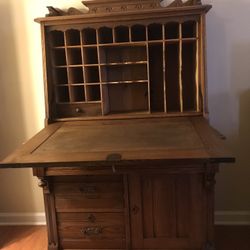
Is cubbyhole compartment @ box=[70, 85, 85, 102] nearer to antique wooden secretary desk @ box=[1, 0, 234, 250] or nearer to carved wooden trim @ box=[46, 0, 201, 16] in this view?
antique wooden secretary desk @ box=[1, 0, 234, 250]

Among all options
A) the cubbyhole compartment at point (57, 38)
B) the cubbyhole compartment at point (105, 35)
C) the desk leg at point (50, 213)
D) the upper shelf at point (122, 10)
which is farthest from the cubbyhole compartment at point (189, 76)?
the desk leg at point (50, 213)

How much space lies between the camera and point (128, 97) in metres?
2.22

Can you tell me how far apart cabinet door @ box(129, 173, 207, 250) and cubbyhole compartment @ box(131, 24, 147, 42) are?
37.6 inches

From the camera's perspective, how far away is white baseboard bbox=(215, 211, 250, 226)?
7.87 feet

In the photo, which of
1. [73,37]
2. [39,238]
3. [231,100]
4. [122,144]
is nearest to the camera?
[122,144]

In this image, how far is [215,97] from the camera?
7.39 feet

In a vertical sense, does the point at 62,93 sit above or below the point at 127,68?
below

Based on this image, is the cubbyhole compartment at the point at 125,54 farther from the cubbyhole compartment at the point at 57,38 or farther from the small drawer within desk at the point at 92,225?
the small drawer within desk at the point at 92,225

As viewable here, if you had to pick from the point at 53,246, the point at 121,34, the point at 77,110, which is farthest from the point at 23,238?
the point at 121,34

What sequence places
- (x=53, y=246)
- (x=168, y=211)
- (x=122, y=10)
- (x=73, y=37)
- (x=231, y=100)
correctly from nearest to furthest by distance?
1. (x=168, y=211)
2. (x=53, y=246)
3. (x=122, y=10)
4. (x=73, y=37)
5. (x=231, y=100)

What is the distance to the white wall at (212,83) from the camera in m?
2.16

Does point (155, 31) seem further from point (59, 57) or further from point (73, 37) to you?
point (59, 57)

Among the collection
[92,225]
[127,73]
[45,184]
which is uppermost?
[127,73]

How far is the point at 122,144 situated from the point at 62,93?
764mm
